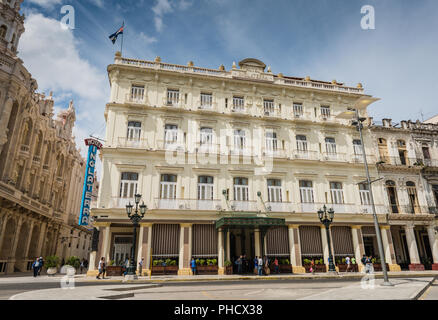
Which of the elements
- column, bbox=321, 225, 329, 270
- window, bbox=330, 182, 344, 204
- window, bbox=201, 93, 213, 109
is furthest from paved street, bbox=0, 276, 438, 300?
window, bbox=201, 93, 213, 109

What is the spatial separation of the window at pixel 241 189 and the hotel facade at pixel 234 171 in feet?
0.28

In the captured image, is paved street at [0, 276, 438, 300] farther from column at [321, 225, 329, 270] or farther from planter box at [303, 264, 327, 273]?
column at [321, 225, 329, 270]

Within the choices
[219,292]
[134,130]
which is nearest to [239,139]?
[134,130]

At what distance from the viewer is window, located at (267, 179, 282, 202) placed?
23.2 metres

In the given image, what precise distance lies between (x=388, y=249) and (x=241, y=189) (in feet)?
45.5

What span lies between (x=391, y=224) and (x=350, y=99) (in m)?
12.4

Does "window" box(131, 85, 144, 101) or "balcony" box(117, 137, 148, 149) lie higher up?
"window" box(131, 85, 144, 101)

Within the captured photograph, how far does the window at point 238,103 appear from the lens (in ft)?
82.3

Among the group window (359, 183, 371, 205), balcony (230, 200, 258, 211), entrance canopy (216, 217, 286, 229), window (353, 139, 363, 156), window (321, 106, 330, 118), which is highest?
window (321, 106, 330, 118)

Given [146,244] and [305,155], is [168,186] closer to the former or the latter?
[146,244]

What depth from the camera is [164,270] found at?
1970 centimetres

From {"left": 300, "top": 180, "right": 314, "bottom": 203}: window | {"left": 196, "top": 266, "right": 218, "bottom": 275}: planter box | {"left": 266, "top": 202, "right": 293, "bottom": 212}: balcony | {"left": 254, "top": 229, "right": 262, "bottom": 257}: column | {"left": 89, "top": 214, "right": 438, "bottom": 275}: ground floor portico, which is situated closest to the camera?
{"left": 89, "top": 214, "right": 438, "bottom": 275}: ground floor portico

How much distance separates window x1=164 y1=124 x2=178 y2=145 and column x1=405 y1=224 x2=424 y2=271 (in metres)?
22.1

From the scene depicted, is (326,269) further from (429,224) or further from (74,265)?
(74,265)
